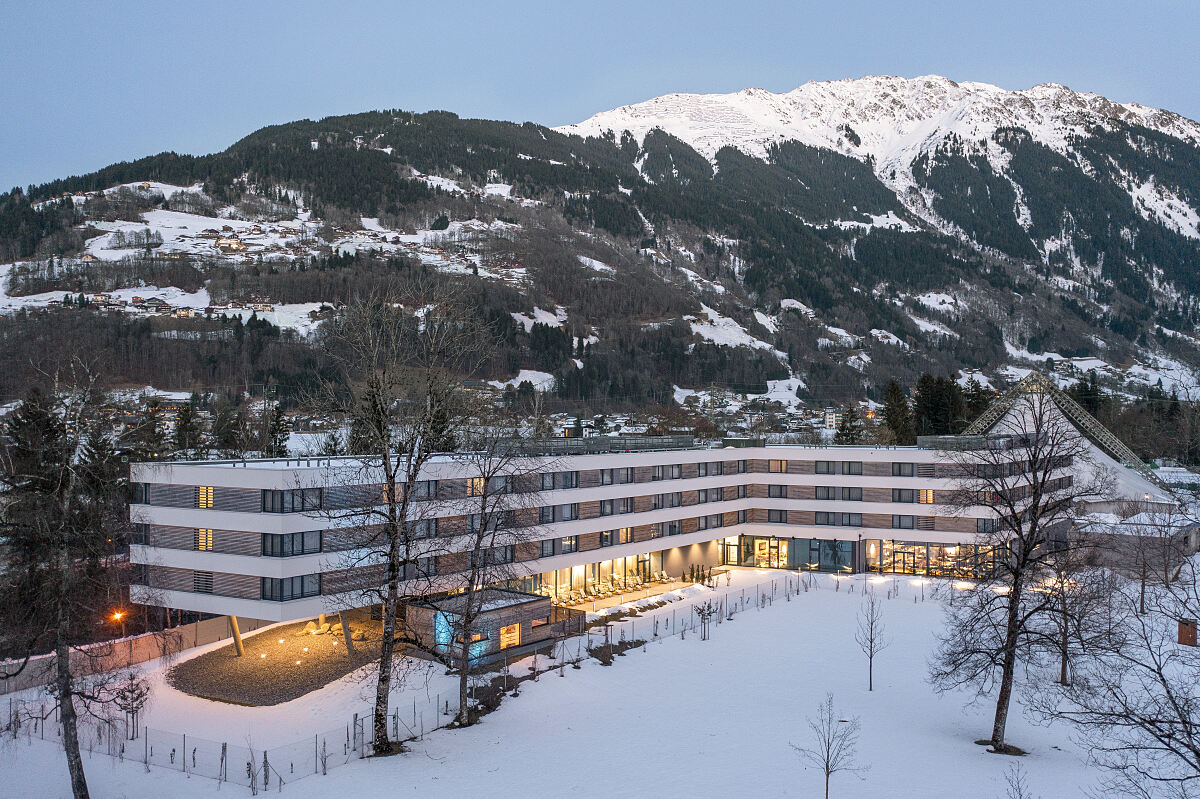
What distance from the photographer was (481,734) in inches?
1243

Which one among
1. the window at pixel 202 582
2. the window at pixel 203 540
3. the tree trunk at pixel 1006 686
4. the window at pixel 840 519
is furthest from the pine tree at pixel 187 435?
the tree trunk at pixel 1006 686

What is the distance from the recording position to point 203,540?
40.5 m

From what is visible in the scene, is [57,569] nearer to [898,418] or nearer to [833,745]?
[833,745]

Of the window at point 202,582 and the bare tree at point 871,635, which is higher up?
the window at point 202,582

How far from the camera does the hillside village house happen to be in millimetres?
39250

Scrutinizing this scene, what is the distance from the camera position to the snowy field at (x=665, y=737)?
1048 inches

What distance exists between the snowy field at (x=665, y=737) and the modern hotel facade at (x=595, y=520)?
216 inches

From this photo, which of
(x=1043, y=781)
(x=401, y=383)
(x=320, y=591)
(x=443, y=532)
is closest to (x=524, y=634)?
(x=443, y=532)

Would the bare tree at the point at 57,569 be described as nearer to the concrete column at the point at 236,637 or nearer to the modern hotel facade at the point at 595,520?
the modern hotel facade at the point at 595,520

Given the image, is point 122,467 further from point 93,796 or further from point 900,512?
point 900,512

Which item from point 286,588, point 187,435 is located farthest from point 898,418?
point 286,588

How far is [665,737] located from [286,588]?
63.2 ft

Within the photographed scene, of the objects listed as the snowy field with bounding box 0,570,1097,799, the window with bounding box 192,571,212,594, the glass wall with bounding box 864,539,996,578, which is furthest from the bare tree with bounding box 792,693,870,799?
the glass wall with bounding box 864,539,996,578

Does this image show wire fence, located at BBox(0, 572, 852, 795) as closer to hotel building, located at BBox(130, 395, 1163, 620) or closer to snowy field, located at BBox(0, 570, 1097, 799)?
snowy field, located at BBox(0, 570, 1097, 799)
